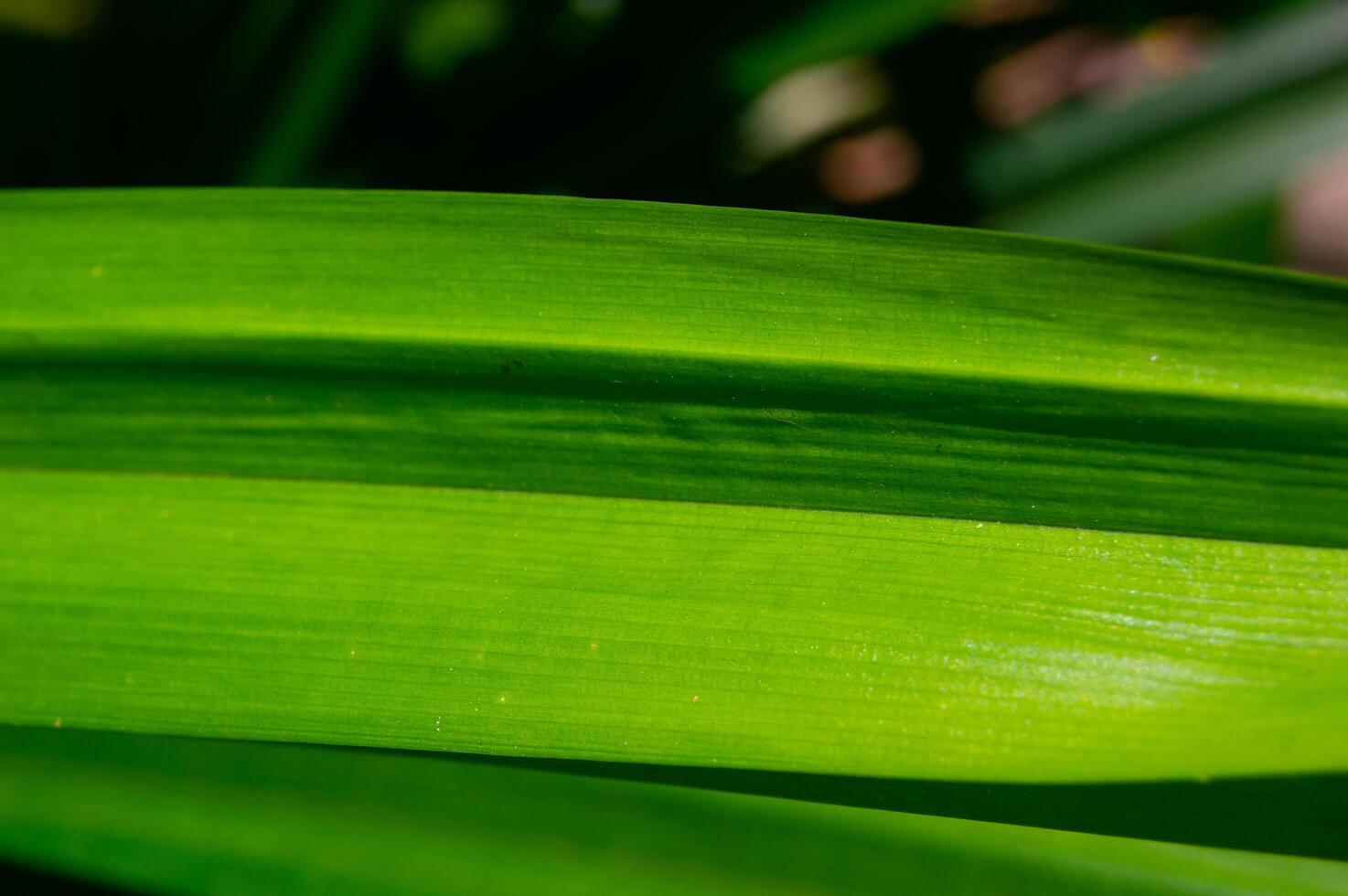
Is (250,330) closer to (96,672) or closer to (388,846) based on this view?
(96,672)

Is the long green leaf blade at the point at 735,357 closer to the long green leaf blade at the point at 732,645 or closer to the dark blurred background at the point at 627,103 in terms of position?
the long green leaf blade at the point at 732,645

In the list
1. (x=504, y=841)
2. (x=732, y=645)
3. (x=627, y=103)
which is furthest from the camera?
(x=627, y=103)

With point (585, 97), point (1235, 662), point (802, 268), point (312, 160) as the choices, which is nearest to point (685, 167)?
point (585, 97)

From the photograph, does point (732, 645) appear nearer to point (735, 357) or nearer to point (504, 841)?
point (735, 357)

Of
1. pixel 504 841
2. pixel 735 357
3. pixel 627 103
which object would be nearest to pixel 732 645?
pixel 735 357

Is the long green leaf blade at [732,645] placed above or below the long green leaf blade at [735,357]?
below

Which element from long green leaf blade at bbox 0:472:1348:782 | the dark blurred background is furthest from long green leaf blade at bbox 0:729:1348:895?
the dark blurred background

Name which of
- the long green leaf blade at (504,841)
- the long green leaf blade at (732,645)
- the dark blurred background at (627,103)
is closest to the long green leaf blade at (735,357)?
the long green leaf blade at (732,645)

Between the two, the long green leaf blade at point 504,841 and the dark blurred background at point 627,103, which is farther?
the dark blurred background at point 627,103

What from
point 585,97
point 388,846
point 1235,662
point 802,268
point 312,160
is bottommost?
point 388,846
